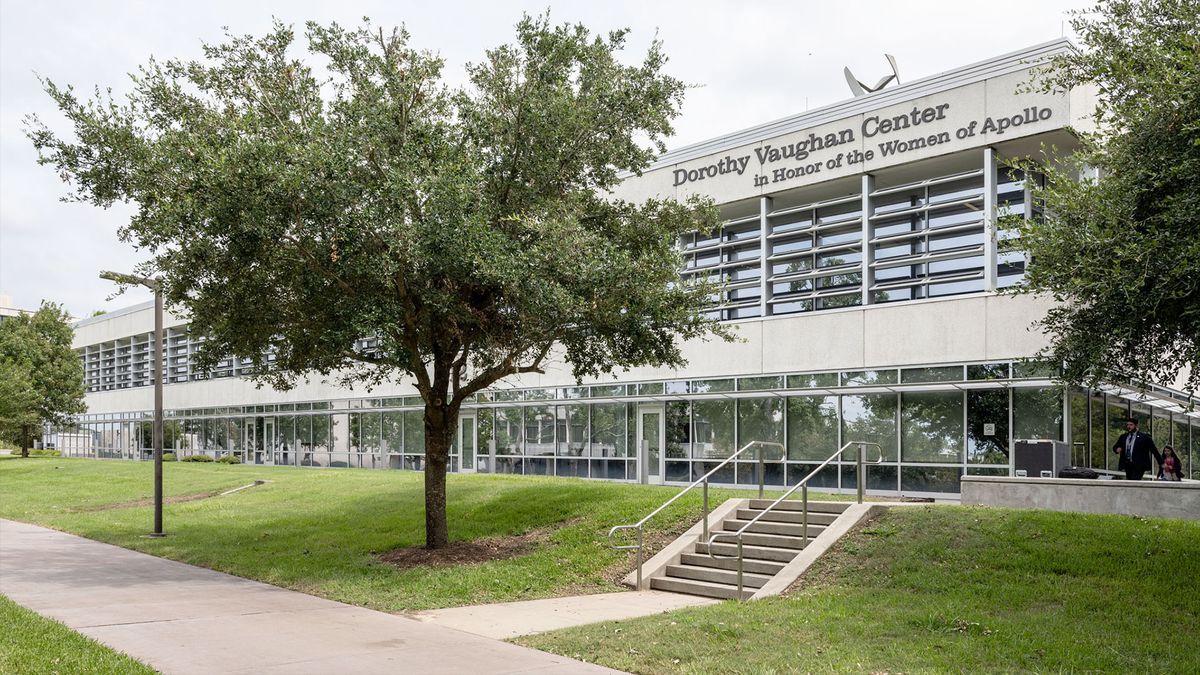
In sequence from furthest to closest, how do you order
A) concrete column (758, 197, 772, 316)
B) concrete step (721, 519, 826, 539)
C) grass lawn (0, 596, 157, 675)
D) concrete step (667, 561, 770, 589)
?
concrete column (758, 197, 772, 316), concrete step (721, 519, 826, 539), concrete step (667, 561, 770, 589), grass lawn (0, 596, 157, 675)

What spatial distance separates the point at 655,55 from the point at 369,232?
17.4 ft

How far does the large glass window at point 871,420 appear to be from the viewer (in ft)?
72.5

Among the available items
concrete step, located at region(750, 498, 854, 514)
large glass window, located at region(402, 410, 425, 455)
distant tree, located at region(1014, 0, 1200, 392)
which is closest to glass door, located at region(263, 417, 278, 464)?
large glass window, located at region(402, 410, 425, 455)

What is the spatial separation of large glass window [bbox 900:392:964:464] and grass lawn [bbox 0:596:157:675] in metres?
16.5

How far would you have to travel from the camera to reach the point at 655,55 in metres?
15.6

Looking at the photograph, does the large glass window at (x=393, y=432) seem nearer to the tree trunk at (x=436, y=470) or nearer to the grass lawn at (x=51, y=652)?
the tree trunk at (x=436, y=470)

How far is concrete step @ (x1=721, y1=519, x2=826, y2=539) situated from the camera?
14.4m

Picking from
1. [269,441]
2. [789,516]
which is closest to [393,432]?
[269,441]

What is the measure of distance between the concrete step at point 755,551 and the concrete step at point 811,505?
1.19 meters

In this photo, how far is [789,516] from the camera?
15.1 metres

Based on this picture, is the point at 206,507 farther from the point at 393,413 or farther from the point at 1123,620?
the point at 1123,620

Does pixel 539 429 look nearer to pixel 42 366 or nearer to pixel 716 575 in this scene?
pixel 716 575

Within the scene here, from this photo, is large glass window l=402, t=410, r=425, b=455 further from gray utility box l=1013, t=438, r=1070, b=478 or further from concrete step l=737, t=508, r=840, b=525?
concrete step l=737, t=508, r=840, b=525

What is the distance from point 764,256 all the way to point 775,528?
440 inches
